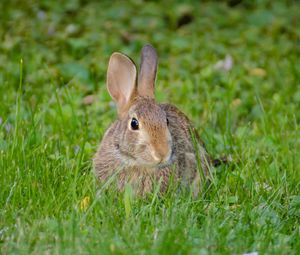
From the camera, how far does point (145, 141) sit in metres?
5.28

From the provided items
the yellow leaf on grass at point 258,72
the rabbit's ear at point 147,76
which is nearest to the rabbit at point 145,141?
the rabbit's ear at point 147,76

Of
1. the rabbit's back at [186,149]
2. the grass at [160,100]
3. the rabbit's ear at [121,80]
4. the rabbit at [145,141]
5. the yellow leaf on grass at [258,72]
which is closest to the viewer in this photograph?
the grass at [160,100]

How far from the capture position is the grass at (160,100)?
4594 millimetres

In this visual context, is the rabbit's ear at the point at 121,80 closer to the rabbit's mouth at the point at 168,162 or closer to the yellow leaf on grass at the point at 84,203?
the rabbit's mouth at the point at 168,162

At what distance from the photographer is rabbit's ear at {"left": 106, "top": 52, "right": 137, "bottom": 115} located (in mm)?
5907

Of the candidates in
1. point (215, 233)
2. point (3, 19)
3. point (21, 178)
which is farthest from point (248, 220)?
point (3, 19)

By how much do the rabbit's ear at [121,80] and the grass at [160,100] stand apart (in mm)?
379

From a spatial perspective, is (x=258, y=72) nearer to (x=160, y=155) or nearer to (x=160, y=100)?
(x=160, y=100)

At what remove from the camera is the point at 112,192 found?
17.1 ft

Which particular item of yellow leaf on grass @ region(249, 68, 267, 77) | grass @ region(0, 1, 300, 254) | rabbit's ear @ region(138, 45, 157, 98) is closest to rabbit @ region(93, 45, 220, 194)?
rabbit's ear @ region(138, 45, 157, 98)

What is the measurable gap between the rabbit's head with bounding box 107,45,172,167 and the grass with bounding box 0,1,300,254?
0.26 meters

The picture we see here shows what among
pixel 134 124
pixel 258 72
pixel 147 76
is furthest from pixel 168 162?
pixel 258 72

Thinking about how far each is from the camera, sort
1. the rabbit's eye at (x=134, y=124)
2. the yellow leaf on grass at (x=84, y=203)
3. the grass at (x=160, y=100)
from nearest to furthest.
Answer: the grass at (x=160, y=100)
the yellow leaf on grass at (x=84, y=203)
the rabbit's eye at (x=134, y=124)

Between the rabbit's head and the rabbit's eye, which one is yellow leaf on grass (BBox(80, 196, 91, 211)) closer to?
the rabbit's head
